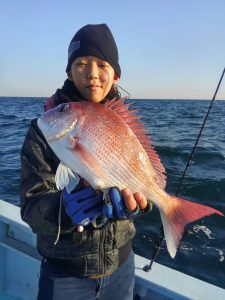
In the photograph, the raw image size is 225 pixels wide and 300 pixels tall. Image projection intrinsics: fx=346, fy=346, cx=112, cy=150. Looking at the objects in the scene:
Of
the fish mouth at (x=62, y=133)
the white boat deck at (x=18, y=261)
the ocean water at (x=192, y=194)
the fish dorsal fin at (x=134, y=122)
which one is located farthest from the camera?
the ocean water at (x=192, y=194)

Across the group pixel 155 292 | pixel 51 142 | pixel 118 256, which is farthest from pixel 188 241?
pixel 51 142

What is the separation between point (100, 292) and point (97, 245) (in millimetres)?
364

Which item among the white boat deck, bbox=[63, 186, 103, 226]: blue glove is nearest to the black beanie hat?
bbox=[63, 186, 103, 226]: blue glove

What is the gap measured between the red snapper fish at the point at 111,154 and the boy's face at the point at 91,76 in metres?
0.30

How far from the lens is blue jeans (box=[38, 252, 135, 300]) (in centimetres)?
219

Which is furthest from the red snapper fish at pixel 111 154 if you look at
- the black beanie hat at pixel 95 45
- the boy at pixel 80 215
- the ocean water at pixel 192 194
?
the ocean water at pixel 192 194

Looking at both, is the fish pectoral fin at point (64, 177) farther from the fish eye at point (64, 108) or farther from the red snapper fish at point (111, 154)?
the fish eye at point (64, 108)

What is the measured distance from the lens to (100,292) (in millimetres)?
2303

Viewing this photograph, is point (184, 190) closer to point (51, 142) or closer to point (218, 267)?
point (218, 267)

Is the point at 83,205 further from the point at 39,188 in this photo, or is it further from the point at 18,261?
A: the point at 18,261

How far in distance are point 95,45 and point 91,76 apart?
0.24 metres

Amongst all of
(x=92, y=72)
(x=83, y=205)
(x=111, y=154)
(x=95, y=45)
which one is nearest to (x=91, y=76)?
(x=92, y=72)

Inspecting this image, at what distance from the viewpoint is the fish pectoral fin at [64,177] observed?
1.83 metres

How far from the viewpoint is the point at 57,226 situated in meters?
1.93
